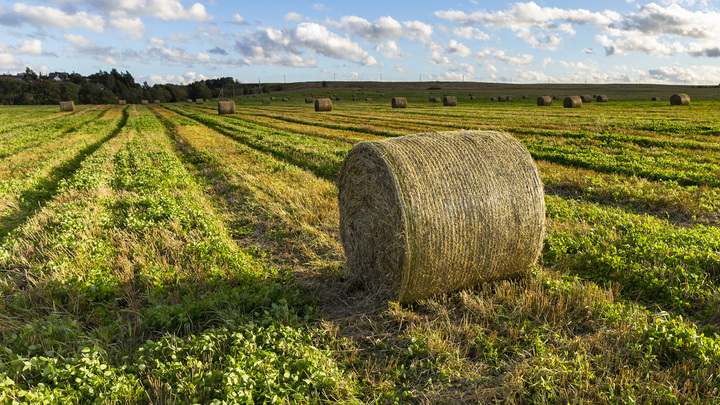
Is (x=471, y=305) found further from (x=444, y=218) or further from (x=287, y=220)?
(x=287, y=220)

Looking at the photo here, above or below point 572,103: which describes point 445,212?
below

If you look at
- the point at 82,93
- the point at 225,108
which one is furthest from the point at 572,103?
the point at 82,93

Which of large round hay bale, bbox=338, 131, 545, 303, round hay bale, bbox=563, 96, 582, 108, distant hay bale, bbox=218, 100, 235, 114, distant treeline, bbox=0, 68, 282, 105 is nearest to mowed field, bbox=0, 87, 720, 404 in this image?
large round hay bale, bbox=338, 131, 545, 303

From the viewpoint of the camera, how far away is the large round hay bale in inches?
195

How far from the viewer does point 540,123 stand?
981 inches

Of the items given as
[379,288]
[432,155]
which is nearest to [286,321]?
[379,288]

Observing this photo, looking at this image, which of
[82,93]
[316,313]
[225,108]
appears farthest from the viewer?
[82,93]

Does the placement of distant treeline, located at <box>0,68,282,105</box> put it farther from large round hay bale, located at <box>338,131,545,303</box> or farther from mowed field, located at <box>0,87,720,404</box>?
large round hay bale, located at <box>338,131,545,303</box>

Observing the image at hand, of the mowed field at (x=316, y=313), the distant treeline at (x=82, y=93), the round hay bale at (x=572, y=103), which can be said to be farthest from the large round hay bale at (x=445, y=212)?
the distant treeline at (x=82, y=93)

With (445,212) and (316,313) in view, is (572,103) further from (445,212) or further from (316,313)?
(316,313)

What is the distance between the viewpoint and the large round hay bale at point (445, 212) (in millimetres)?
4949

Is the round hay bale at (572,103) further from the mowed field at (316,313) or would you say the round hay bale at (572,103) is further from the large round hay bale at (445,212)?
the large round hay bale at (445,212)

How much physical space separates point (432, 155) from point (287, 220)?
3.92 metres

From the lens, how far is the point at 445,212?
4.97 meters
